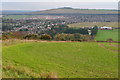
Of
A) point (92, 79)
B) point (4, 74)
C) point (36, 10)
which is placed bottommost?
point (92, 79)

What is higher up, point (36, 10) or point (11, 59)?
point (36, 10)

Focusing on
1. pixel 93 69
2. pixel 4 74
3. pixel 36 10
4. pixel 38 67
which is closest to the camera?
pixel 4 74

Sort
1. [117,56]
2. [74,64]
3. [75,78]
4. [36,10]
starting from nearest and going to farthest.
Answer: [75,78] < [74,64] < [117,56] < [36,10]

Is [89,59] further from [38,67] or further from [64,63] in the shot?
[38,67]

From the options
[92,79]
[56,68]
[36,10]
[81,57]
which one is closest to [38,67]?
[56,68]

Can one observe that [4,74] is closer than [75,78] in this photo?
Yes

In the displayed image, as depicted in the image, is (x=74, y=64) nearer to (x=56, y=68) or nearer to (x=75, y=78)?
(x=56, y=68)
